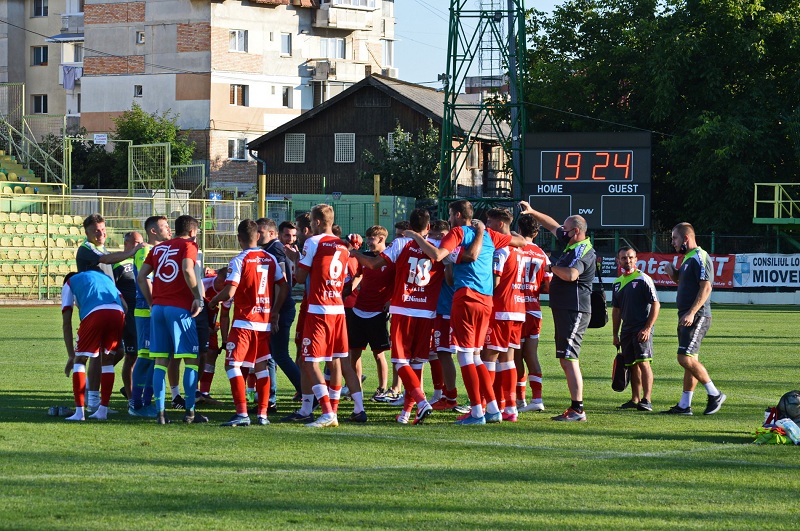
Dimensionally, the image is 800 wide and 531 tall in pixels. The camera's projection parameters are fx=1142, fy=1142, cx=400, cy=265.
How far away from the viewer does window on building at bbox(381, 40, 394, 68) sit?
263 feet

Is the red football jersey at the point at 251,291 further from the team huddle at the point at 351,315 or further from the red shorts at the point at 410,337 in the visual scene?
the red shorts at the point at 410,337

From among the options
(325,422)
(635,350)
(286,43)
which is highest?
(286,43)

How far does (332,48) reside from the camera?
2761 inches

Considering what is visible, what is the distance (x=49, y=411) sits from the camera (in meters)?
11.6

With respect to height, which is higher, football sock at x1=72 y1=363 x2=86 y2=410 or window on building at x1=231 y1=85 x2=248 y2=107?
window on building at x1=231 y1=85 x2=248 y2=107

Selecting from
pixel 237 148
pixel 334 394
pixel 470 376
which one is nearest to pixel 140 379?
pixel 334 394

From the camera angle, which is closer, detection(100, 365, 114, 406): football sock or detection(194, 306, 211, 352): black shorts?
detection(100, 365, 114, 406): football sock

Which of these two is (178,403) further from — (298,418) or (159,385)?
(298,418)

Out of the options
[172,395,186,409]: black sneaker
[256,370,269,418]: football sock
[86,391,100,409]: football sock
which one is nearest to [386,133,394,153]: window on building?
[172,395,186,409]: black sneaker

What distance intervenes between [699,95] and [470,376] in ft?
121

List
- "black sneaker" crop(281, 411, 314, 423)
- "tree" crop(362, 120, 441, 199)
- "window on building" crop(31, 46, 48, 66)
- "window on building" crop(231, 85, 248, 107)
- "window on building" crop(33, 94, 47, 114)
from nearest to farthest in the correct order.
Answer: "black sneaker" crop(281, 411, 314, 423)
"tree" crop(362, 120, 441, 199)
"window on building" crop(231, 85, 248, 107)
"window on building" crop(31, 46, 48, 66)
"window on building" crop(33, 94, 47, 114)

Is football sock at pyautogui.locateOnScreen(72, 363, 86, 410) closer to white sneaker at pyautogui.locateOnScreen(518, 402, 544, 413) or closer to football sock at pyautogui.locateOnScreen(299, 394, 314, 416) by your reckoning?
football sock at pyautogui.locateOnScreen(299, 394, 314, 416)

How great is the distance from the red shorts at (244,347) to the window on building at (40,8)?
67067 mm

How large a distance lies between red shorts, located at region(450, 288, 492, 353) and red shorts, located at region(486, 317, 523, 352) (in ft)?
1.03
